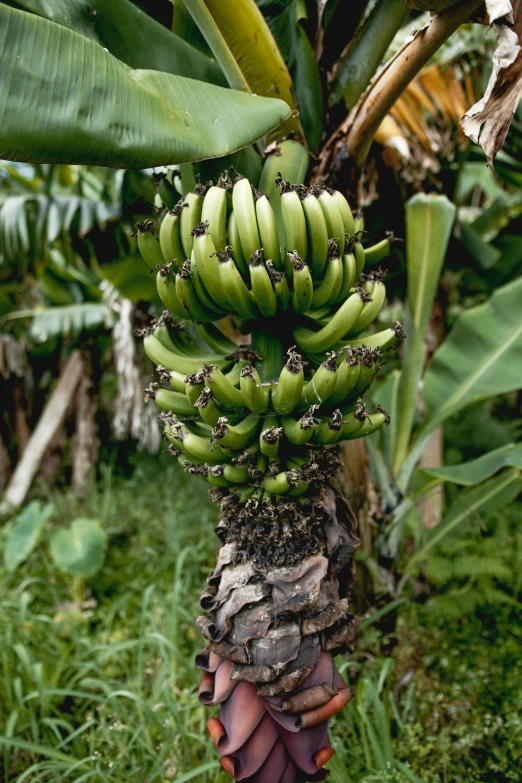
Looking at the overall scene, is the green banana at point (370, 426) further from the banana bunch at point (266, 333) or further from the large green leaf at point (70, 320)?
the large green leaf at point (70, 320)

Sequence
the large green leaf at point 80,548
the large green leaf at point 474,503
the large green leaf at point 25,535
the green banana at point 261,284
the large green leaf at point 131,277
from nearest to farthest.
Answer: the green banana at point 261,284 → the large green leaf at point 474,503 → the large green leaf at point 131,277 → the large green leaf at point 80,548 → the large green leaf at point 25,535

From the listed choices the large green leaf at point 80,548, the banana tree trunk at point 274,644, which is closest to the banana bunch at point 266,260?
the banana tree trunk at point 274,644

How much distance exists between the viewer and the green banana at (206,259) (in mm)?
1089

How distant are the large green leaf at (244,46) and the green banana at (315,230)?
371mm

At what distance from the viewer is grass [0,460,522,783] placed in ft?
5.28

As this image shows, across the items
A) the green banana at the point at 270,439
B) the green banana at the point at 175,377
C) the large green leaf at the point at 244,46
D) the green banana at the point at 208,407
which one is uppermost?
the large green leaf at the point at 244,46

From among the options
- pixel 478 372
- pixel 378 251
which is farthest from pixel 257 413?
pixel 478 372

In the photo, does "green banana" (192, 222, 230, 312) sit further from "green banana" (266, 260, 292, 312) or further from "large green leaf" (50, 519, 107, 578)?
"large green leaf" (50, 519, 107, 578)

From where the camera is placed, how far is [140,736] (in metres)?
1.73

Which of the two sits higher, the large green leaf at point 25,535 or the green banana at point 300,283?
the green banana at point 300,283

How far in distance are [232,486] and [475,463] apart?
1.02m

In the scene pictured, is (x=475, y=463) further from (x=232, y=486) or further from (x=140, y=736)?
(x=140, y=736)

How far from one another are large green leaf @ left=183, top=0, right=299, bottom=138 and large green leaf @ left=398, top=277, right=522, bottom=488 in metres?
1.06

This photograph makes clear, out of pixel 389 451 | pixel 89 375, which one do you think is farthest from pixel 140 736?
pixel 89 375
